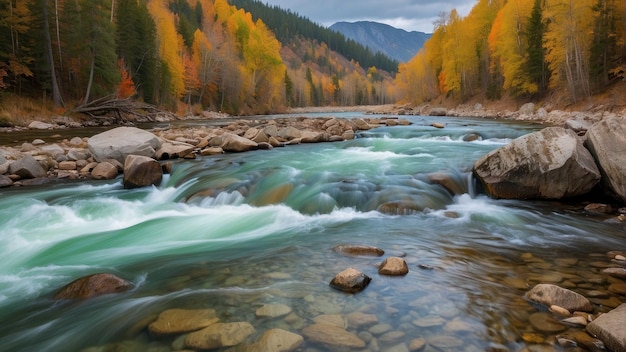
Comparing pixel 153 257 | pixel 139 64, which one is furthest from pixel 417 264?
pixel 139 64

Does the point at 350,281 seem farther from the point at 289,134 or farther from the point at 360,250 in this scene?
the point at 289,134

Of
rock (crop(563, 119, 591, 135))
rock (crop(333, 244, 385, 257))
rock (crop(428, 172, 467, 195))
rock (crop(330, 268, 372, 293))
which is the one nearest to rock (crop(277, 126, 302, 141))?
rock (crop(428, 172, 467, 195))

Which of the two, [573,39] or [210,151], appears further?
[573,39]

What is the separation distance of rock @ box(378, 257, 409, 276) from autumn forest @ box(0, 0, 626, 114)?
90.8 ft

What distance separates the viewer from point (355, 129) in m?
21.9

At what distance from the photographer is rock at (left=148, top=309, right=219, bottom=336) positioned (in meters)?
3.25

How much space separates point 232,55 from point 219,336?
51885 millimetres

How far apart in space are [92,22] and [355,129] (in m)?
20.5

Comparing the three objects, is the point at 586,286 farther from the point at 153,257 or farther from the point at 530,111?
the point at 530,111

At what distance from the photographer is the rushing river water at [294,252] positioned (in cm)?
342

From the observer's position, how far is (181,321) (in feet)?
11.1

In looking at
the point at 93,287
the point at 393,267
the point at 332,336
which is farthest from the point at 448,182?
the point at 93,287

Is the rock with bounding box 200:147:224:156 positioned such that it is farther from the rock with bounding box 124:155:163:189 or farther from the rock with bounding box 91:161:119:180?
the rock with bounding box 124:155:163:189

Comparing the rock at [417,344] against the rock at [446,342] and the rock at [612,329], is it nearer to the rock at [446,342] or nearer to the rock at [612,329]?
the rock at [446,342]
